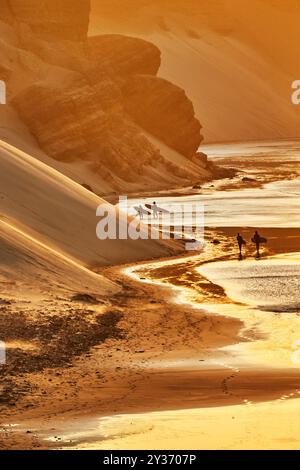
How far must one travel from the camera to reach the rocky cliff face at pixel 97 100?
6531 centimetres

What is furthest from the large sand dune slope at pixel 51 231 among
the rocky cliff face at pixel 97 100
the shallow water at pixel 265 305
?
the rocky cliff face at pixel 97 100

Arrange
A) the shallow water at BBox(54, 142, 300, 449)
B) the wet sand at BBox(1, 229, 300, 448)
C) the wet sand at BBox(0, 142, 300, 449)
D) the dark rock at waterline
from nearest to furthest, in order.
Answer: the shallow water at BBox(54, 142, 300, 449), the wet sand at BBox(0, 142, 300, 449), the wet sand at BBox(1, 229, 300, 448), the dark rock at waterline

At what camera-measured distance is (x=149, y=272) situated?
1099 inches

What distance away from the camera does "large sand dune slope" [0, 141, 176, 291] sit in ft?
76.0

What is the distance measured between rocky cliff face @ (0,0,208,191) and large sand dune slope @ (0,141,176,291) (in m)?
31.7

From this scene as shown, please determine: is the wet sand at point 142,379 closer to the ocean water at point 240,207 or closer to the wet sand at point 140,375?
the wet sand at point 140,375

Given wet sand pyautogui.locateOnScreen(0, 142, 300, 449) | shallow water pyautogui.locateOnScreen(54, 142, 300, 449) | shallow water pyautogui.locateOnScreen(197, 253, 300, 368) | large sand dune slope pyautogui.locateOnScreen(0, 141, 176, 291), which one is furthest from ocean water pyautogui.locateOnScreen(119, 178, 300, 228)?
wet sand pyautogui.locateOnScreen(0, 142, 300, 449)

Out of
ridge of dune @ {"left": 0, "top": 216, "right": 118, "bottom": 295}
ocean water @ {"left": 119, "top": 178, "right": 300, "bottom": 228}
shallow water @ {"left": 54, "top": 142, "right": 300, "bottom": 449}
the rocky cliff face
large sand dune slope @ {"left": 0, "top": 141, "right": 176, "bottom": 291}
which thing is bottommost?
shallow water @ {"left": 54, "top": 142, "right": 300, "bottom": 449}

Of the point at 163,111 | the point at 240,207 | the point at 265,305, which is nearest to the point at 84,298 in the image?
the point at 265,305

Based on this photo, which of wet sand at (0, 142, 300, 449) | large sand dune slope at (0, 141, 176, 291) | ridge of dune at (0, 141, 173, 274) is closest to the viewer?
wet sand at (0, 142, 300, 449)

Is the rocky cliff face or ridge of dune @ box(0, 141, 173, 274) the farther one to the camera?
the rocky cliff face

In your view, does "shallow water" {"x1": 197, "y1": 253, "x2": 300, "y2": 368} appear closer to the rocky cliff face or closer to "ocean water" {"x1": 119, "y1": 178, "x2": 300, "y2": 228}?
"ocean water" {"x1": 119, "y1": 178, "x2": 300, "y2": 228}

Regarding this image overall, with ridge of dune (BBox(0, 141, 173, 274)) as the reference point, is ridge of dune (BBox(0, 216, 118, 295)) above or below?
below

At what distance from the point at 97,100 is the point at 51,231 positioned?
41057mm
